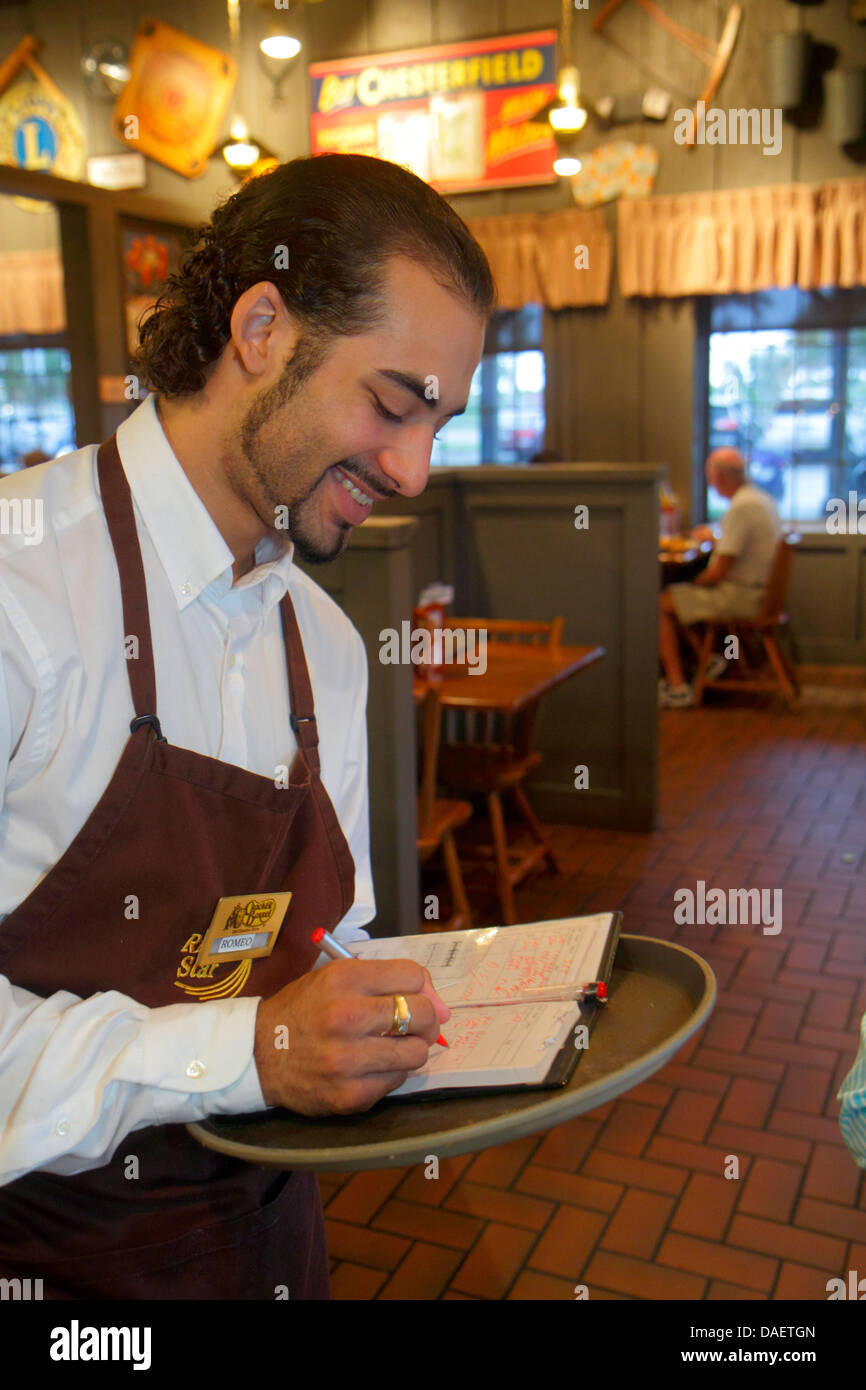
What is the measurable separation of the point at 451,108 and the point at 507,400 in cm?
210

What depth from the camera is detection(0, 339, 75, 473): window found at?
32.5ft

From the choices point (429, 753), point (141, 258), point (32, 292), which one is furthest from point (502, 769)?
point (32, 292)

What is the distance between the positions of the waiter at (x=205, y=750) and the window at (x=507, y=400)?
750 centimetres

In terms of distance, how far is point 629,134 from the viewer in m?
8.09

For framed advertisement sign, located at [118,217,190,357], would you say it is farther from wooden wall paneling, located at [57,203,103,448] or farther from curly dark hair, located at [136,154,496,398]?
curly dark hair, located at [136,154,496,398]

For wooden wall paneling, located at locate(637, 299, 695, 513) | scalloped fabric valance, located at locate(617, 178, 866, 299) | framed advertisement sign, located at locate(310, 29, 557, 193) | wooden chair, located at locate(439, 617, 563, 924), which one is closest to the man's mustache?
wooden chair, located at locate(439, 617, 563, 924)

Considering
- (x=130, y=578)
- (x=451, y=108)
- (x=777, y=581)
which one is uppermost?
(x=451, y=108)

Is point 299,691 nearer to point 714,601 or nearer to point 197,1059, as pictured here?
point 197,1059

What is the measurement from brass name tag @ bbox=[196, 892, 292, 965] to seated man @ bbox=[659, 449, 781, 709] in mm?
5882

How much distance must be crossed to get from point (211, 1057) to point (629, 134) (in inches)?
330

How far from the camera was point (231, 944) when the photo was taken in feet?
4.03

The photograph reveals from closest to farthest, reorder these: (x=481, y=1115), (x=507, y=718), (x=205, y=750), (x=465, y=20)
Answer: (x=481, y=1115)
(x=205, y=750)
(x=507, y=718)
(x=465, y=20)
